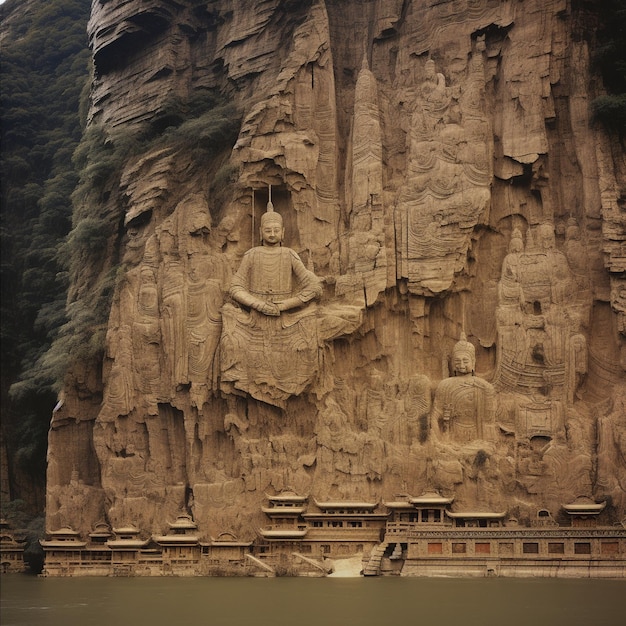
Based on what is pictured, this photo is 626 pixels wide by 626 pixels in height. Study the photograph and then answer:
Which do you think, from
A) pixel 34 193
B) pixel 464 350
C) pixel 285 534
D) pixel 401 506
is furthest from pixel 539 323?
pixel 34 193

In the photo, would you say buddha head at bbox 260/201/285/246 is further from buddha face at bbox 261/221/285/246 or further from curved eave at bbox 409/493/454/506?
curved eave at bbox 409/493/454/506

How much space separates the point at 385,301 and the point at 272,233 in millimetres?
2632

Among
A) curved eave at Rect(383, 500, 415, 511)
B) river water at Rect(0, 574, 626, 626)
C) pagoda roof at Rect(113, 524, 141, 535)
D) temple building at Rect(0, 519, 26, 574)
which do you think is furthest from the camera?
temple building at Rect(0, 519, 26, 574)

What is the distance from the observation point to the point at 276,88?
27.2 m

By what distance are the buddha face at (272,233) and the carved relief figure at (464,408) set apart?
4.32m

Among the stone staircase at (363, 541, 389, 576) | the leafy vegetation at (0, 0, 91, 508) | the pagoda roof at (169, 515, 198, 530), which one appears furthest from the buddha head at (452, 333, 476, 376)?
the leafy vegetation at (0, 0, 91, 508)

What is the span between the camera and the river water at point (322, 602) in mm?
18250

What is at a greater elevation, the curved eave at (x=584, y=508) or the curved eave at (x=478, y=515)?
the curved eave at (x=584, y=508)

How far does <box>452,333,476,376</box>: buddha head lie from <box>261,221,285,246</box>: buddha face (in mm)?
4176

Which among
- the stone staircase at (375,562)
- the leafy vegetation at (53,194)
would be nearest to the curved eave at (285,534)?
the stone staircase at (375,562)

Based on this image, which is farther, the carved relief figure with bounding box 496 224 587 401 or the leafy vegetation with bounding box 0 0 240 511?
the leafy vegetation with bounding box 0 0 240 511

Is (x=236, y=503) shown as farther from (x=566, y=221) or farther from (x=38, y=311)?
(x=38, y=311)

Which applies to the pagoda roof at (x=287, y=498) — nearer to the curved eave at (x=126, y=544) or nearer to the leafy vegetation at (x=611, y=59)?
the curved eave at (x=126, y=544)

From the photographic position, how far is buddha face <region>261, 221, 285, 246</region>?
26.0m
